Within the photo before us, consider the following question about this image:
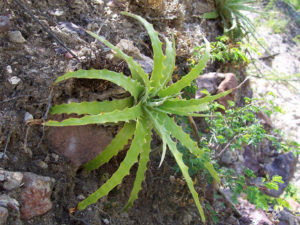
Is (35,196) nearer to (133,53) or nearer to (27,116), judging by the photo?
(27,116)

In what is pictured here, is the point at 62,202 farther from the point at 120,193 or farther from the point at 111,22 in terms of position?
the point at 111,22

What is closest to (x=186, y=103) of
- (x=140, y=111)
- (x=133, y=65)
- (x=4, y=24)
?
(x=140, y=111)

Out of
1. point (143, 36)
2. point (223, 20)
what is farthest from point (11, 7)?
point (223, 20)

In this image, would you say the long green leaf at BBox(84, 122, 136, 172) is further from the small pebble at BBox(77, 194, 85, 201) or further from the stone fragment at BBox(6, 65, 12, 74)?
the stone fragment at BBox(6, 65, 12, 74)

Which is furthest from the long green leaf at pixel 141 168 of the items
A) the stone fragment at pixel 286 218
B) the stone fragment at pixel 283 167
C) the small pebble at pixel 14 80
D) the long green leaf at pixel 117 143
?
the stone fragment at pixel 283 167

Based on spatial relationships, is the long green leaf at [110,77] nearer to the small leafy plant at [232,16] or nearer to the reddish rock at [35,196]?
the reddish rock at [35,196]

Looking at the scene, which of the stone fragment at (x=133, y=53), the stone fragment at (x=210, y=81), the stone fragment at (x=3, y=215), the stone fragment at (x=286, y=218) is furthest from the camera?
the stone fragment at (x=210, y=81)
